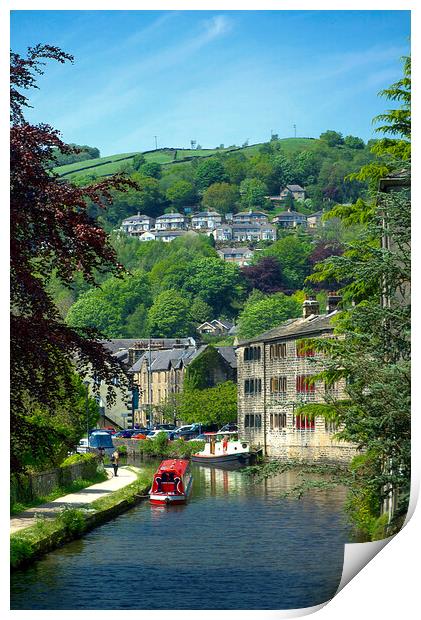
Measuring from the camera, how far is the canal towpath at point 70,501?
41.6ft

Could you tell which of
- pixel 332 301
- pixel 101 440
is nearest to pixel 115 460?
pixel 101 440

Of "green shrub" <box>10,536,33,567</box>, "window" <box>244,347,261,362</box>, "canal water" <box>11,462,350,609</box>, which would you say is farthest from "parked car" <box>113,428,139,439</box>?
"green shrub" <box>10,536,33,567</box>

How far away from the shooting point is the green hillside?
40.7 ft

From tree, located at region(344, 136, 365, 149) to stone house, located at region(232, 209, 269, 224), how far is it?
1421 mm

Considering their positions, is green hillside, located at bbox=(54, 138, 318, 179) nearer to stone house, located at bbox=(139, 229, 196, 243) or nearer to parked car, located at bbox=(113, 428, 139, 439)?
stone house, located at bbox=(139, 229, 196, 243)

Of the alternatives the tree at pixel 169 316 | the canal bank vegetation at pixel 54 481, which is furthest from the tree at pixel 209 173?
the canal bank vegetation at pixel 54 481

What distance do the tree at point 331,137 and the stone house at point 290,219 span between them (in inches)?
41.3

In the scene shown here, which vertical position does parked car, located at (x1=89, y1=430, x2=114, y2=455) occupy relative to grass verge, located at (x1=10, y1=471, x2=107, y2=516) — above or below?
above

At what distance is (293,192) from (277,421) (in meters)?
7.40

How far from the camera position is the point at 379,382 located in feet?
36.4

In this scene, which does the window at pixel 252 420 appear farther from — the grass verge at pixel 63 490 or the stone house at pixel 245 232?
the stone house at pixel 245 232

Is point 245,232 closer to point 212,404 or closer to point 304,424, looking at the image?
point 304,424

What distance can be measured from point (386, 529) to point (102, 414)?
8.33 meters
